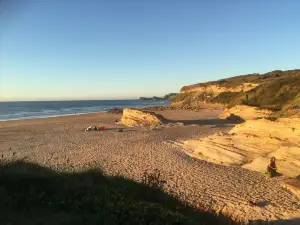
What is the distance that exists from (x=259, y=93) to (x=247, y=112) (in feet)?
34.2

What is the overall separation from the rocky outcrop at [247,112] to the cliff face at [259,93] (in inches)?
29.8

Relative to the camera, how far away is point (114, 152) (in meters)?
18.0

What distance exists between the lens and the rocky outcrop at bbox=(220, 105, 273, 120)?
89.2ft

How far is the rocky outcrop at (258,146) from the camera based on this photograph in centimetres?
1288

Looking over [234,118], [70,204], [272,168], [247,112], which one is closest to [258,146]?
[272,168]

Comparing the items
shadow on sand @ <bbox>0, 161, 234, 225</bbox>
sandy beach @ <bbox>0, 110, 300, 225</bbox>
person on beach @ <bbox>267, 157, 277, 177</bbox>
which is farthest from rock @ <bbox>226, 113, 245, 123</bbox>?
shadow on sand @ <bbox>0, 161, 234, 225</bbox>

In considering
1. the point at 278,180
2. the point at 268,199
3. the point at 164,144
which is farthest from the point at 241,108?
the point at 268,199

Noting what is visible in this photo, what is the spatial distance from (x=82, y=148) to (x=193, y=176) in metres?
9.19

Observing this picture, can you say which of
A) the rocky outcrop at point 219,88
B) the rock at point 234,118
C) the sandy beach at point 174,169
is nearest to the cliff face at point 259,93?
the rocky outcrop at point 219,88

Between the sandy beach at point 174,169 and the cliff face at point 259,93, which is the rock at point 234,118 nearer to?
the cliff face at point 259,93

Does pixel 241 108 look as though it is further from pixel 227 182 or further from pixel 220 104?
pixel 220 104

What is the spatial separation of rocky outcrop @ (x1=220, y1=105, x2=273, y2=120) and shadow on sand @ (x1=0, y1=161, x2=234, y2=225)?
73.5 ft

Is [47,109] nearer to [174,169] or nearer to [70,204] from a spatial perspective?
[174,169]

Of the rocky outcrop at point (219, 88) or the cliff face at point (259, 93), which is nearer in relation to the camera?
the cliff face at point (259, 93)
